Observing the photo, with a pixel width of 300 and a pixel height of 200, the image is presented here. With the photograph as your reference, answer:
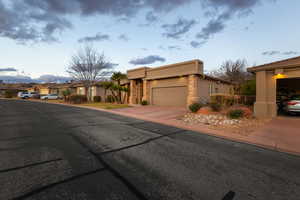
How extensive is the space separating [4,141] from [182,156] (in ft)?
20.3

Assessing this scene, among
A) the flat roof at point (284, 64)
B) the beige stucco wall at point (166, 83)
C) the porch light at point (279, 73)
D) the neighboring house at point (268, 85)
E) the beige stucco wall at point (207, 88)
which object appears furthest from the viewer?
the beige stucco wall at point (207, 88)

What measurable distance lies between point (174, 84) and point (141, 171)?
44.8 feet

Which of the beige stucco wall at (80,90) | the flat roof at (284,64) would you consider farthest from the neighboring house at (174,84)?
the beige stucco wall at (80,90)

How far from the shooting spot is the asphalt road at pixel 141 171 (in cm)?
229

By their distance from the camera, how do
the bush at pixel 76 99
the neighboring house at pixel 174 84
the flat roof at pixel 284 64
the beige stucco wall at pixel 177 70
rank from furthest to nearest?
the bush at pixel 76 99 → the neighboring house at pixel 174 84 → the beige stucco wall at pixel 177 70 → the flat roof at pixel 284 64

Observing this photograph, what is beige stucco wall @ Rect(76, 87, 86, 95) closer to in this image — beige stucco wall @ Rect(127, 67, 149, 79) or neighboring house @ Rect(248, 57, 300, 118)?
beige stucco wall @ Rect(127, 67, 149, 79)

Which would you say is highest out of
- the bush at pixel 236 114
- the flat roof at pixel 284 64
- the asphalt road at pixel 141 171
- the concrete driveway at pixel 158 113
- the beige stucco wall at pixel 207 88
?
the flat roof at pixel 284 64

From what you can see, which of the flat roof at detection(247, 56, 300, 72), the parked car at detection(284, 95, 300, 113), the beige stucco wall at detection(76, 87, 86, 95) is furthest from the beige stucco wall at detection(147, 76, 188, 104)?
the beige stucco wall at detection(76, 87, 86, 95)

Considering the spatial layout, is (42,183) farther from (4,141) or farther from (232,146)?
(232,146)

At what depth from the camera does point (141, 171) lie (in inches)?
117

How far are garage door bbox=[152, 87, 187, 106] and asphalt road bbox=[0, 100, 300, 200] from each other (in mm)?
10472

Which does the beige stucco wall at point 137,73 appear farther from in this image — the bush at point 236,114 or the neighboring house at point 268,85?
the bush at point 236,114

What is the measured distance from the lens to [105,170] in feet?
9.73

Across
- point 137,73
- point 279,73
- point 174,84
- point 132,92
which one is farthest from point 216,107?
point 132,92
